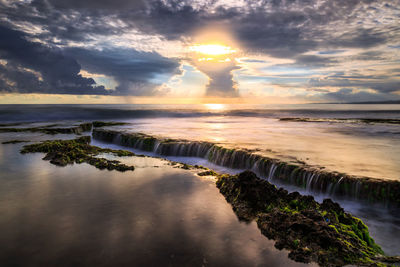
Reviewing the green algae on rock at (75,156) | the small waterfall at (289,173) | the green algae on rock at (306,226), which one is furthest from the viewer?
the green algae on rock at (75,156)

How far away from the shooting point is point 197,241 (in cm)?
570

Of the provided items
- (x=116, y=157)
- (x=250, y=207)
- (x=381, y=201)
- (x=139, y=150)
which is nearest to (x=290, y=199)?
(x=250, y=207)

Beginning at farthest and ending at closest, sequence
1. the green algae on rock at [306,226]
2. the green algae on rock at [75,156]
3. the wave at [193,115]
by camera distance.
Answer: the wave at [193,115] → the green algae on rock at [75,156] → the green algae on rock at [306,226]

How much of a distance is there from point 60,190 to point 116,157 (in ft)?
19.9

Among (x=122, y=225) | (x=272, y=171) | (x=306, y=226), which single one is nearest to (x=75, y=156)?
(x=122, y=225)

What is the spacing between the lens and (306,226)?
221 inches

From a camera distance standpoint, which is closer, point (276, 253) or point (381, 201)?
point (276, 253)

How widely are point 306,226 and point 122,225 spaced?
4524 mm

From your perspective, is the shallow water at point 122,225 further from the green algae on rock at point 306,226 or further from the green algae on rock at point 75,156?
the green algae on rock at point 75,156


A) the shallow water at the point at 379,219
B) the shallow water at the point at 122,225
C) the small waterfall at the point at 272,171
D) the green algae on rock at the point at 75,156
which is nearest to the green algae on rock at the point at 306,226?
the shallow water at the point at 122,225

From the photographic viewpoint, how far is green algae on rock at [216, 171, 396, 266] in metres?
4.99

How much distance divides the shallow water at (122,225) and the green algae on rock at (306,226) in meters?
0.35

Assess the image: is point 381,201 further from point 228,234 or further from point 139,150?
point 139,150

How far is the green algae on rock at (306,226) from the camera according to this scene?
4.99 meters
